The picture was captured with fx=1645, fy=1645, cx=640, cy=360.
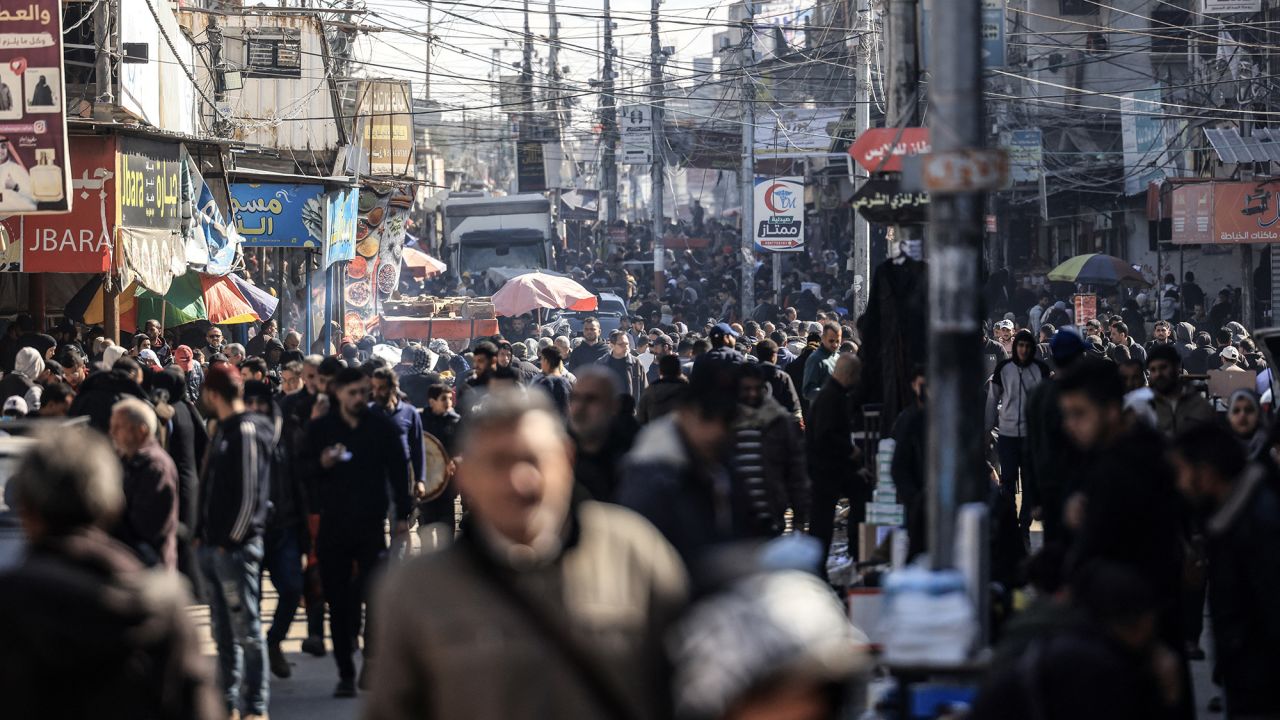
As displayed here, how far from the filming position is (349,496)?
8977 millimetres

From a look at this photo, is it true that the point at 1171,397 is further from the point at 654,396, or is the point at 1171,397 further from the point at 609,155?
the point at 609,155

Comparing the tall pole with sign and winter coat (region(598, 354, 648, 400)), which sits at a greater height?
the tall pole with sign

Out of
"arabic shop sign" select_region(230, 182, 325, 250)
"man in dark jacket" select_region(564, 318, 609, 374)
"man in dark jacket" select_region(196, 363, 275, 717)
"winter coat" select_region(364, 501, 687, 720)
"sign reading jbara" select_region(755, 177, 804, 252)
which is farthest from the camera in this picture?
"sign reading jbara" select_region(755, 177, 804, 252)

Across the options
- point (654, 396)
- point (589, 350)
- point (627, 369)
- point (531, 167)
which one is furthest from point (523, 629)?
point (531, 167)

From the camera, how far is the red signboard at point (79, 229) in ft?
52.4

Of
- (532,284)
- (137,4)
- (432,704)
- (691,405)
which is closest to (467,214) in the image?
(532,284)

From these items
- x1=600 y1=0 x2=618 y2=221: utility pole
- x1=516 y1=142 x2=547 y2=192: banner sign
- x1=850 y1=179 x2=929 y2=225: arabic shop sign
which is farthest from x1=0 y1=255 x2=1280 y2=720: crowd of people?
x1=516 y1=142 x2=547 y2=192: banner sign

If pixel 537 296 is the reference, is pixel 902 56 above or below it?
above

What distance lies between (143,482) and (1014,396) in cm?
Result: 779

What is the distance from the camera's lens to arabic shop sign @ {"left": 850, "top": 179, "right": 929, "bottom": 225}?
10.2 metres

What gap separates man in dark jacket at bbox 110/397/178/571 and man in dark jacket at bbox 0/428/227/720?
139 inches

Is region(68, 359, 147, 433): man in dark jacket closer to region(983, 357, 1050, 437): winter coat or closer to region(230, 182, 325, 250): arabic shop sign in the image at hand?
region(983, 357, 1050, 437): winter coat

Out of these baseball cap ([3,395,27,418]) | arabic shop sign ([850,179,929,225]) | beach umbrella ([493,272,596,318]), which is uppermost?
arabic shop sign ([850,179,929,225])

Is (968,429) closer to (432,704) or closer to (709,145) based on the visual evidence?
(432,704)
